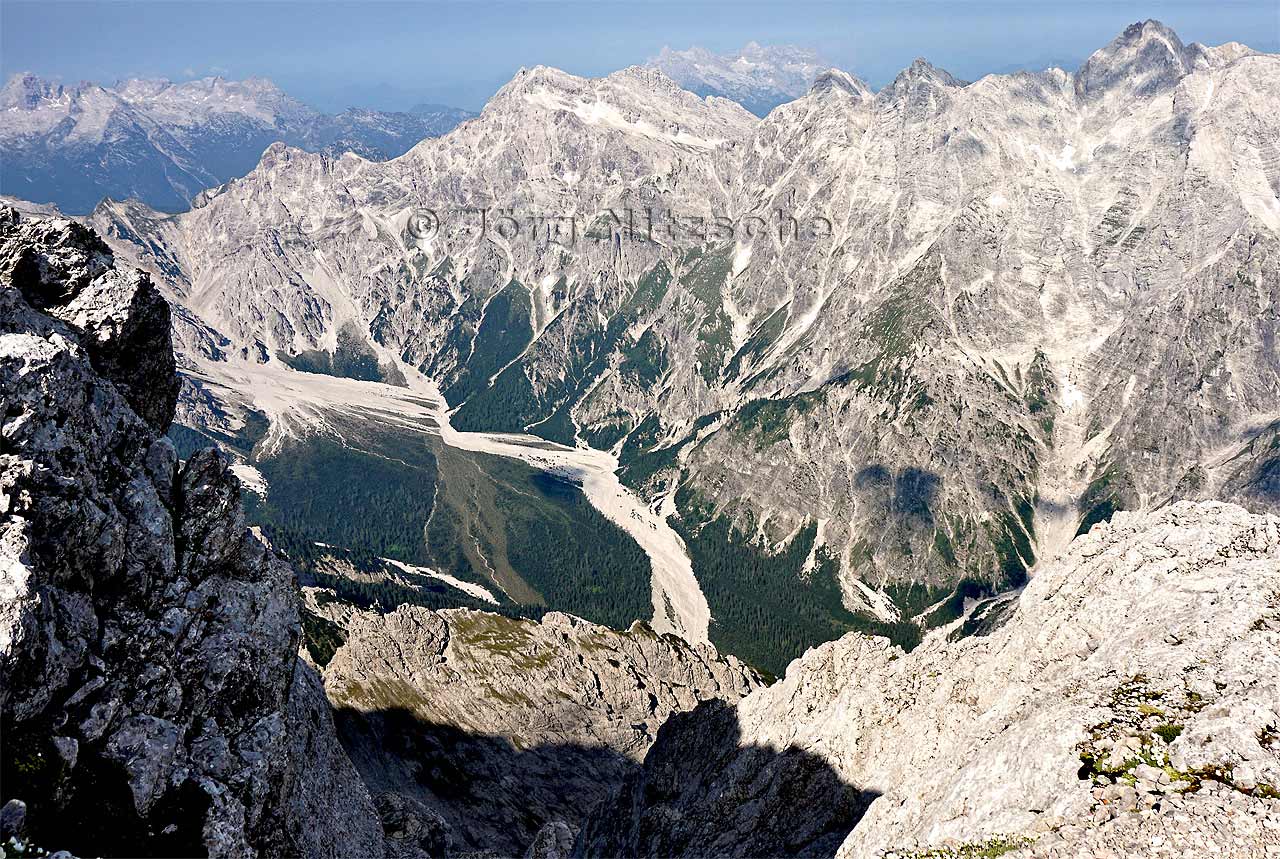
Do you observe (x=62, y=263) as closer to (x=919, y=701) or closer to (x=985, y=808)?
(x=985, y=808)

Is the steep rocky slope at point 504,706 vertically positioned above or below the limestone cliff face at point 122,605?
below

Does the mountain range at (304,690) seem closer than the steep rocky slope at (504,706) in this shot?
Yes

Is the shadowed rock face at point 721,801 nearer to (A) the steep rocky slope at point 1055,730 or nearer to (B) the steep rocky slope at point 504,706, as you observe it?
(A) the steep rocky slope at point 1055,730

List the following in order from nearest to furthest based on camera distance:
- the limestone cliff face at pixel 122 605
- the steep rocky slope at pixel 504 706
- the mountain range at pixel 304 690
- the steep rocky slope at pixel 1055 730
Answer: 1. the steep rocky slope at pixel 1055 730
2. the mountain range at pixel 304 690
3. the limestone cliff face at pixel 122 605
4. the steep rocky slope at pixel 504 706

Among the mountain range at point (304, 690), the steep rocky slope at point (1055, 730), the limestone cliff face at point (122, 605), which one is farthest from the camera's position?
the limestone cliff face at point (122, 605)

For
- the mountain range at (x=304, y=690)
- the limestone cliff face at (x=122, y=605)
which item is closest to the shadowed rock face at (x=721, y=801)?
the mountain range at (x=304, y=690)

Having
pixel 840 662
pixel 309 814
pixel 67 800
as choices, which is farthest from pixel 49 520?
pixel 840 662
